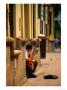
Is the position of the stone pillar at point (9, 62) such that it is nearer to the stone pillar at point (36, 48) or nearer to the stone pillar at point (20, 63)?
the stone pillar at point (20, 63)

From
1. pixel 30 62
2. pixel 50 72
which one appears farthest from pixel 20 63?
pixel 50 72

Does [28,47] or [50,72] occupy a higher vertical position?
[28,47]

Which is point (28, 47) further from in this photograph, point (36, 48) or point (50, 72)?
point (50, 72)

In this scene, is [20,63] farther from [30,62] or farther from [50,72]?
[50,72]

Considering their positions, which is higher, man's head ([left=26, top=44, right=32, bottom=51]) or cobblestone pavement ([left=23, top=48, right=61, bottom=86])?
man's head ([left=26, top=44, right=32, bottom=51])

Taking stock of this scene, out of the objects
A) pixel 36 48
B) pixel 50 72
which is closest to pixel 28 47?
pixel 36 48

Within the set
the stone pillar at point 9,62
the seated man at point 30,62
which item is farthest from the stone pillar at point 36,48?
the stone pillar at point 9,62

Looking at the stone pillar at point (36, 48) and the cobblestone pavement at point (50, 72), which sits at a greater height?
the stone pillar at point (36, 48)

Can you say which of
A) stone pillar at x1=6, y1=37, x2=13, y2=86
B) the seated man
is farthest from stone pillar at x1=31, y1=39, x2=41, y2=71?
stone pillar at x1=6, y1=37, x2=13, y2=86

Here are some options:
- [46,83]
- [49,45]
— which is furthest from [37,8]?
[46,83]

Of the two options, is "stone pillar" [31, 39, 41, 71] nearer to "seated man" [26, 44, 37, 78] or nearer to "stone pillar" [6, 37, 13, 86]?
"seated man" [26, 44, 37, 78]

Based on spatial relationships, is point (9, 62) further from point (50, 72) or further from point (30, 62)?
point (50, 72)

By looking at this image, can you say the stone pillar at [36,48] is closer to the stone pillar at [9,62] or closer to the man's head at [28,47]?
the man's head at [28,47]
